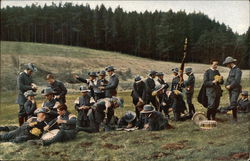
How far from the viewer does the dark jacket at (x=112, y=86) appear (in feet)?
42.0

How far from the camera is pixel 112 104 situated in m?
12.4

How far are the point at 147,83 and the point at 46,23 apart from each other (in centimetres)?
703

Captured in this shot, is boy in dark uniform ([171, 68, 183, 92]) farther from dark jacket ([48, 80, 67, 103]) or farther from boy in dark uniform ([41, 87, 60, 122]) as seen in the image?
boy in dark uniform ([41, 87, 60, 122])

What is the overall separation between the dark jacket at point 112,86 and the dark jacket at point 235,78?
339 centimetres

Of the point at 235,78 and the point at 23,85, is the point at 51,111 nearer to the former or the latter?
the point at 23,85

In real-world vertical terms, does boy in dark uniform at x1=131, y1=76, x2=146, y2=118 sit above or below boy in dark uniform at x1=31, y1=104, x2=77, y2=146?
above

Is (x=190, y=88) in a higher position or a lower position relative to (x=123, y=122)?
higher

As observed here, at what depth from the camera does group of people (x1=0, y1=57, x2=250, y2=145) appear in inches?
454

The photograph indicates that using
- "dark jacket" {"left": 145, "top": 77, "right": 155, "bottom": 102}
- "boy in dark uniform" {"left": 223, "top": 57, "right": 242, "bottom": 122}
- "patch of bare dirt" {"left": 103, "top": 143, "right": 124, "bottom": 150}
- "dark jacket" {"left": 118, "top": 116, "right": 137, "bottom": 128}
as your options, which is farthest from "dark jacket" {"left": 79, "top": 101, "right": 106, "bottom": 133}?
"boy in dark uniform" {"left": 223, "top": 57, "right": 242, "bottom": 122}

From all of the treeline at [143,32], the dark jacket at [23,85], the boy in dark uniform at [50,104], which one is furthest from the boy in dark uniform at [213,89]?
the dark jacket at [23,85]

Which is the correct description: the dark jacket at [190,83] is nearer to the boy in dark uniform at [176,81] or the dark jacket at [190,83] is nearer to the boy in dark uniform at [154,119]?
the boy in dark uniform at [176,81]

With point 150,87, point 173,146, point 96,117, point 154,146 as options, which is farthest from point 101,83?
point 173,146

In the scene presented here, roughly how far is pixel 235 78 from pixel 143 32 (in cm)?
439

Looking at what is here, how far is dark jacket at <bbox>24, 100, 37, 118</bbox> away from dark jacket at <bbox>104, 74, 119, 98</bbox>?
227cm
